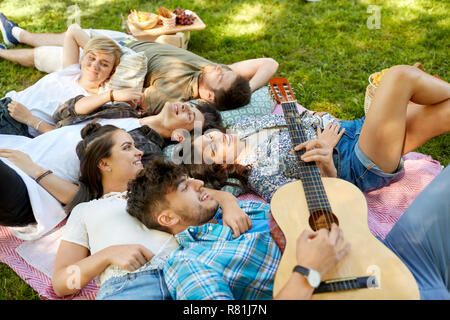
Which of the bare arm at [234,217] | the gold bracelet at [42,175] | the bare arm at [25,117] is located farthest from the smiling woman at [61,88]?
the bare arm at [234,217]

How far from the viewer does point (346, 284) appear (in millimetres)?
1689

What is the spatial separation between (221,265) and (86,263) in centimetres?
82

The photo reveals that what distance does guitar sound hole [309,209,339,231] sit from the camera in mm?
1989

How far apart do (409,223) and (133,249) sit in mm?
1515

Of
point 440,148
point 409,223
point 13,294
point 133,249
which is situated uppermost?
point 409,223

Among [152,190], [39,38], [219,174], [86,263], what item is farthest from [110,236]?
[39,38]

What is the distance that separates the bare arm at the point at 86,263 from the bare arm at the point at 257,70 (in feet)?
7.64

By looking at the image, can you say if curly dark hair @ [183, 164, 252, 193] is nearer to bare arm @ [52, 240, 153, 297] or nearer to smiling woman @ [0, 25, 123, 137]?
bare arm @ [52, 240, 153, 297]

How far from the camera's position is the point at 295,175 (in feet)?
8.86

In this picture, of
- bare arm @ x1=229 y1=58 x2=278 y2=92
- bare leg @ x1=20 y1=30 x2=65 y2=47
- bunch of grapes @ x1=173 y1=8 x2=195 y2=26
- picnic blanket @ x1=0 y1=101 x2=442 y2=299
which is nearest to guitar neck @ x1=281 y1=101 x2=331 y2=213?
picnic blanket @ x1=0 y1=101 x2=442 y2=299

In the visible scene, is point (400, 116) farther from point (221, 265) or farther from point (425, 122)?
point (221, 265)
